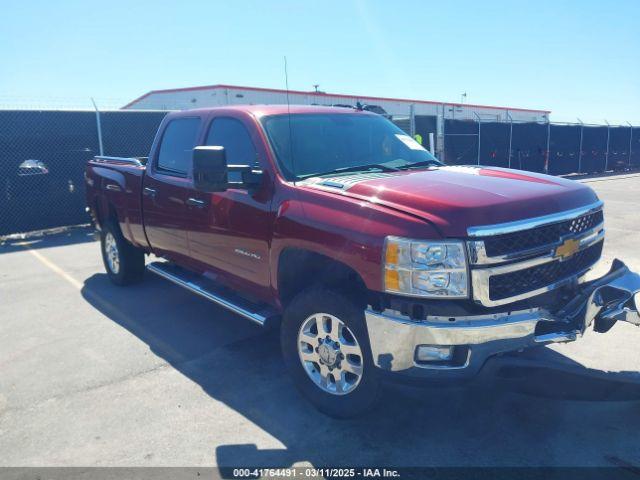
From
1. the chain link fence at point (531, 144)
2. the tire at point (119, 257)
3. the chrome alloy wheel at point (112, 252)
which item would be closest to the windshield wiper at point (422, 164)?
the tire at point (119, 257)

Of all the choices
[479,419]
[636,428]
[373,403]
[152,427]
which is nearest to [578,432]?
[636,428]

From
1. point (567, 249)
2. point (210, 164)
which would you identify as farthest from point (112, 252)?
point (567, 249)

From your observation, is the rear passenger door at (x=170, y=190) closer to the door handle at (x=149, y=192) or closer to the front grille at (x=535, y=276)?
the door handle at (x=149, y=192)

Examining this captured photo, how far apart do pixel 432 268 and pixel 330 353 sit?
0.94m

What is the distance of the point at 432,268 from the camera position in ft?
8.93

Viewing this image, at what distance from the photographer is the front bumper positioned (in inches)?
107

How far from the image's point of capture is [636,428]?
3174 mm

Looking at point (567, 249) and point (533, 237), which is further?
point (567, 249)

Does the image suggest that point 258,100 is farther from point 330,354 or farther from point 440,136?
point 330,354

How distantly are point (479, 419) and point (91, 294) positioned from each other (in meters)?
4.82

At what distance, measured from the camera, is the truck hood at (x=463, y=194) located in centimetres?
279

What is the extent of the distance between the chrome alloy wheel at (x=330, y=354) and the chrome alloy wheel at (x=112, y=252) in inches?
147

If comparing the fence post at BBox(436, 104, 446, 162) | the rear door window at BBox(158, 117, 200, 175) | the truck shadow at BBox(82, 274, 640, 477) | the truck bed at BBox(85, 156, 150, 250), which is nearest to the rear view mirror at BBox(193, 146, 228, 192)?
the rear door window at BBox(158, 117, 200, 175)

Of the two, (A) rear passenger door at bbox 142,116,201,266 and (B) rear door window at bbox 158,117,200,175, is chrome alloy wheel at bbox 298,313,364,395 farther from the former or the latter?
(B) rear door window at bbox 158,117,200,175
